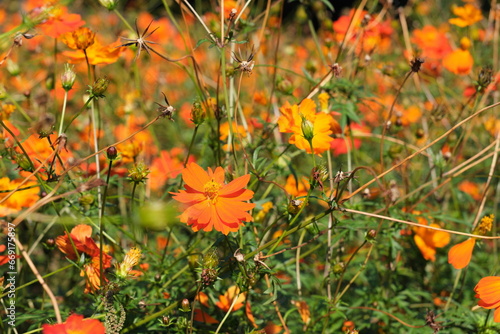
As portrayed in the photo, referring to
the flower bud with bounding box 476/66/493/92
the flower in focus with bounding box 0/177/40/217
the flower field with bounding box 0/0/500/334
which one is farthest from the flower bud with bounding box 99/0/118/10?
the flower bud with bounding box 476/66/493/92

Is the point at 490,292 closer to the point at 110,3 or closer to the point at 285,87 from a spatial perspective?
the point at 285,87

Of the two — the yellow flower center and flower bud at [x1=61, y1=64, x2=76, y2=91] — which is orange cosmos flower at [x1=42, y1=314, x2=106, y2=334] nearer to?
the yellow flower center

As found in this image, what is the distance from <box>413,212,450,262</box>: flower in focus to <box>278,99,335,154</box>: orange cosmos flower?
36 centimetres

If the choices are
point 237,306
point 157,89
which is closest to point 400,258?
point 237,306

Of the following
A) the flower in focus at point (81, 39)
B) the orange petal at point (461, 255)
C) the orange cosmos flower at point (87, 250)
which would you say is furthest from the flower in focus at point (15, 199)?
the orange petal at point (461, 255)

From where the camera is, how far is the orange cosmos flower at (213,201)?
0.65 metres

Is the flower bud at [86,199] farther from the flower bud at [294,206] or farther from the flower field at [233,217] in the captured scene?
the flower bud at [294,206]

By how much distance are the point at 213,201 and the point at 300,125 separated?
17 centimetres

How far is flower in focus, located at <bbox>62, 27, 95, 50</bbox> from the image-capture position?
0.79 metres

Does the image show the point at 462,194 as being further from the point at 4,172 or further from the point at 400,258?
the point at 4,172

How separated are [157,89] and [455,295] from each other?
144 cm

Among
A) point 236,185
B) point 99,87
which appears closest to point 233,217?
point 236,185

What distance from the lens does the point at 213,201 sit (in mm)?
689

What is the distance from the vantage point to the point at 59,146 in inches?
26.1
